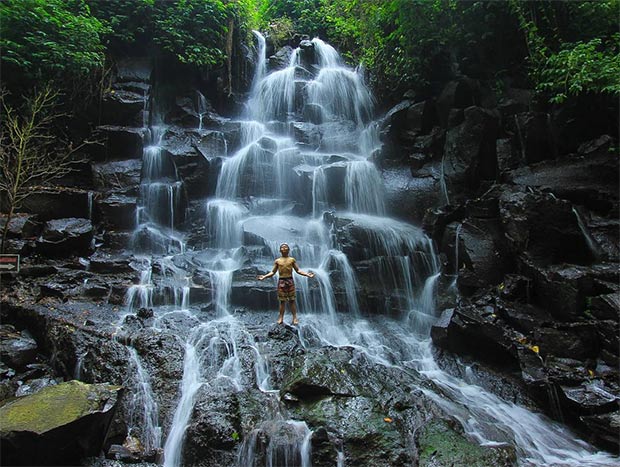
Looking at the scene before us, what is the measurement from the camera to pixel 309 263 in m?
10.1

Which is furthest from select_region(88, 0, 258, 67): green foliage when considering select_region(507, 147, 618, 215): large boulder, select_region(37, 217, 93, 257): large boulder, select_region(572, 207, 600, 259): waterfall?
select_region(572, 207, 600, 259): waterfall

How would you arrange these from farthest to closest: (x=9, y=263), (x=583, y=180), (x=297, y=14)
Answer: (x=297, y=14) → (x=583, y=180) → (x=9, y=263)

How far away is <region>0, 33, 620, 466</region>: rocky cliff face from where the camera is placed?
5277 mm

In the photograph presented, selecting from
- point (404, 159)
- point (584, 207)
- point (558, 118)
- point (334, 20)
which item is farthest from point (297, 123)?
point (584, 207)

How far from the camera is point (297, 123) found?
15828 mm

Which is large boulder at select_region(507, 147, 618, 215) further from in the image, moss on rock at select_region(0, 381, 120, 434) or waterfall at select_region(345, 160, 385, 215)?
moss on rock at select_region(0, 381, 120, 434)

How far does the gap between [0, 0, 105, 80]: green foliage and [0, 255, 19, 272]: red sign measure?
603 centimetres

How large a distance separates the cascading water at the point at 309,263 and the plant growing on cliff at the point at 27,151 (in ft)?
8.72

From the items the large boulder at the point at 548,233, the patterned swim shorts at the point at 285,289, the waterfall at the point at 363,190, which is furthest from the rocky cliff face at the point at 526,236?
the patterned swim shorts at the point at 285,289

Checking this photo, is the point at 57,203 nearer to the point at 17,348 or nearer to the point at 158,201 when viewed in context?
the point at 158,201

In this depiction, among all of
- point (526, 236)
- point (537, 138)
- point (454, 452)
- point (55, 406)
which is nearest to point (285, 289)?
point (454, 452)

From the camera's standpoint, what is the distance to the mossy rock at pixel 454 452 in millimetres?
4551

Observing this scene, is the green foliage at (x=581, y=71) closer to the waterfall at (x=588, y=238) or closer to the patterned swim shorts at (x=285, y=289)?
the waterfall at (x=588, y=238)

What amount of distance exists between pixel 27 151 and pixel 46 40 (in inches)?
159
